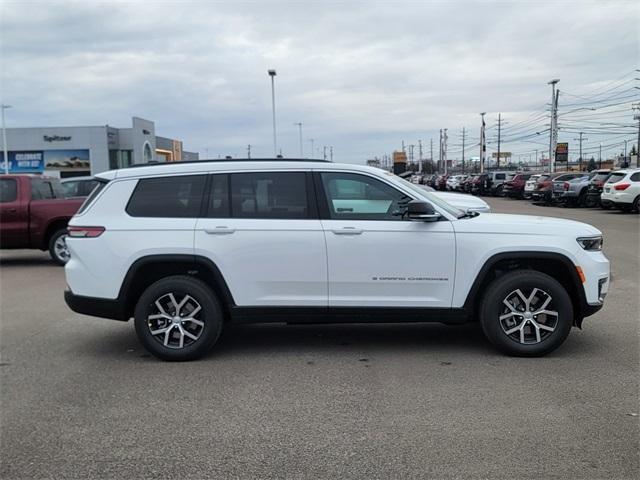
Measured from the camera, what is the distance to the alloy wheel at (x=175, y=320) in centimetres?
552

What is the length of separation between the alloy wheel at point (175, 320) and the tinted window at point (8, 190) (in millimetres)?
7806

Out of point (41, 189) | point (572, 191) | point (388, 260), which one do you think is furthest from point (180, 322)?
point (572, 191)

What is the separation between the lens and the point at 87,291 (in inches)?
221

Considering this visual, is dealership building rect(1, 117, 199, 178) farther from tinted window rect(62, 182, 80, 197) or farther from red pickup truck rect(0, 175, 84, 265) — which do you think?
red pickup truck rect(0, 175, 84, 265)

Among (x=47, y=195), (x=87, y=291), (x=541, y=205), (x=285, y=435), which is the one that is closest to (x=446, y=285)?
(x=285, y=435)

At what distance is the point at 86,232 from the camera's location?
18.4 feet

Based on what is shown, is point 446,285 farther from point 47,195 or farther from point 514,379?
point 47,195

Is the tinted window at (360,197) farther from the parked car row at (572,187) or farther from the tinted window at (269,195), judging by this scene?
the parked car row at (572,187)

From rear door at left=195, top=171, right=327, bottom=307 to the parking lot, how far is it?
0.66m

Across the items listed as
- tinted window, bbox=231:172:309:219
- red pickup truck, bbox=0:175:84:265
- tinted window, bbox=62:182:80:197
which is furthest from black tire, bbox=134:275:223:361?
tinted window, bbox=62:182:80:197

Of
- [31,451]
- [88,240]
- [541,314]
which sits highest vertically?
[88,240]

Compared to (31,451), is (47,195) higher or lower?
higher

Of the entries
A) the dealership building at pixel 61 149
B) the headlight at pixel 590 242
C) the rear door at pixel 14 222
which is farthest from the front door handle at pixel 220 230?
the dealership building at pixel 61 149

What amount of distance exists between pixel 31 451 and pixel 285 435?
1.62m
